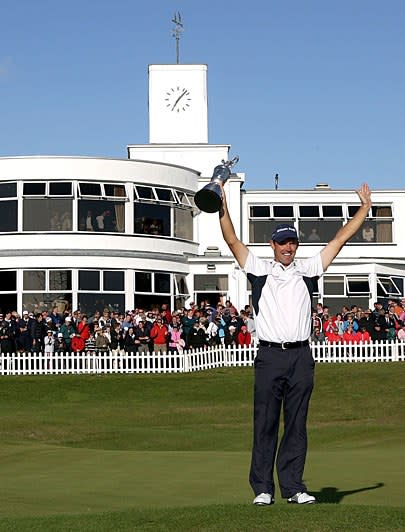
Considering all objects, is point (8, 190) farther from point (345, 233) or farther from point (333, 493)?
point (345, 233)

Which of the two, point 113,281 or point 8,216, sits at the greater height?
point 8,216

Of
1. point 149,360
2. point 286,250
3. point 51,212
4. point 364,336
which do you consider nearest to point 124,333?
point 149,360

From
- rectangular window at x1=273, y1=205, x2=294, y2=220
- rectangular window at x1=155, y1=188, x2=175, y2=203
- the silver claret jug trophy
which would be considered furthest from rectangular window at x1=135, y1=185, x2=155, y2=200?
the silver claret jug trophy

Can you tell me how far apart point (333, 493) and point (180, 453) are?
5.14 metres

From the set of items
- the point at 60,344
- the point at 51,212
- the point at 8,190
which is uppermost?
the point at 8,190

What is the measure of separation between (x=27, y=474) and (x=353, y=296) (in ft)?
108

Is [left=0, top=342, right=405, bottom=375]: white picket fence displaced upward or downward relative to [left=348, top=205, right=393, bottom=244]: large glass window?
downward

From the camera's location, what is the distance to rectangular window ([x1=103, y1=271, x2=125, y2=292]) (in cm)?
4094

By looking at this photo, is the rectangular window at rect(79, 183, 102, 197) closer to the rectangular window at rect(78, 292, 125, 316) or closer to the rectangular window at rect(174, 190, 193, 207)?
the rectangular window at rect(174, 190, 193, 207)

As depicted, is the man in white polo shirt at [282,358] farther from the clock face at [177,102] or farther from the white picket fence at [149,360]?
the clock face at [177,102]

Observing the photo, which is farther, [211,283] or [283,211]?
[283,211]

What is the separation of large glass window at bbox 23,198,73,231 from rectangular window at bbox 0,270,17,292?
1.96 m

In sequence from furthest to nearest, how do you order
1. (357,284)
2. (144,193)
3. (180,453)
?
(357,284), (144,193), (180,453)

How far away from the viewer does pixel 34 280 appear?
4044 centimetres
